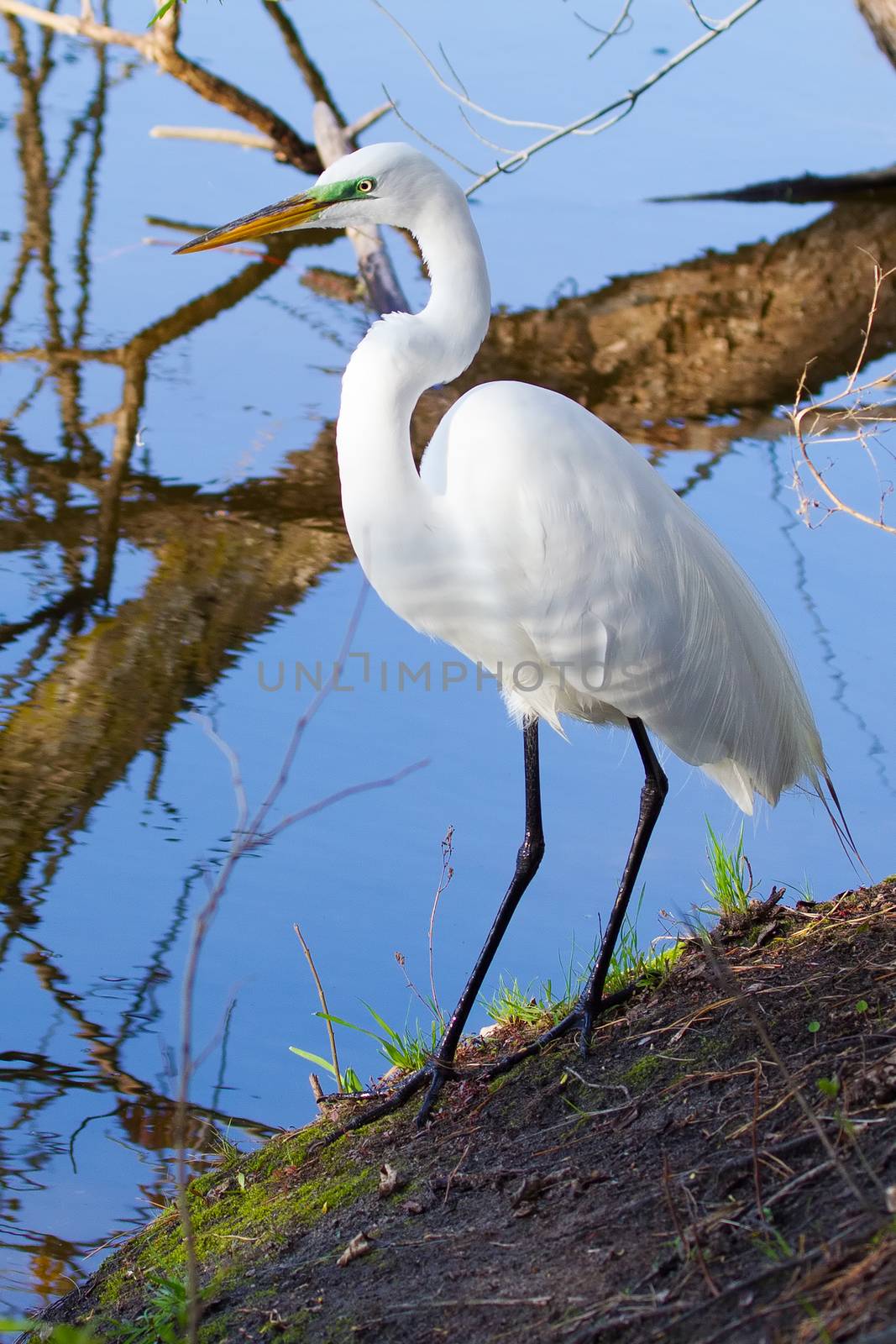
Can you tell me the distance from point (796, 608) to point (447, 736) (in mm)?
1402

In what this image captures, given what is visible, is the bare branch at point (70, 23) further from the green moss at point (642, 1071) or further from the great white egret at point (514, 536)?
the green moss at point (642, 1071)

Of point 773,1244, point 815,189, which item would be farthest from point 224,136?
point 773,1244

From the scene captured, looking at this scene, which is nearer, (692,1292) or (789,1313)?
(789,1313)

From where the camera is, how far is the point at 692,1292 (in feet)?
5.43

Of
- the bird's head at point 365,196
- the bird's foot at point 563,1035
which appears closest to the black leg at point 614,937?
the bird's foot at point 563,1035

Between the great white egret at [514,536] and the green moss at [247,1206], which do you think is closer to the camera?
the green moss at [247,1206]

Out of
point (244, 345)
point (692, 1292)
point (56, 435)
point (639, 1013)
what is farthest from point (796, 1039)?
point (244, 345)

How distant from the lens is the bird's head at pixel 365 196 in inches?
96.4

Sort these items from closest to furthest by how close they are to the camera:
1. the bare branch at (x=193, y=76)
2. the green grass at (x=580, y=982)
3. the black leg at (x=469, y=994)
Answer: the black leg at (x=469, y=994) → the green grass at (x=580, y=982) → the bare branch at (x=193, y=76)

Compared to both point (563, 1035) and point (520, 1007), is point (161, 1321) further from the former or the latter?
point (520, 1007)

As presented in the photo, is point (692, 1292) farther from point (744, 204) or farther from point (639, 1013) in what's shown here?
point (744, 204)

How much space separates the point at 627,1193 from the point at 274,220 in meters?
1.72

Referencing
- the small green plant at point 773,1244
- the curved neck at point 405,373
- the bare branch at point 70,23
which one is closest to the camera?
the small green plant at point 773,1244

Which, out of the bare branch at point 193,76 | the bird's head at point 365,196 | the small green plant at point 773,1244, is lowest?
the small green plant at point 773,1244
